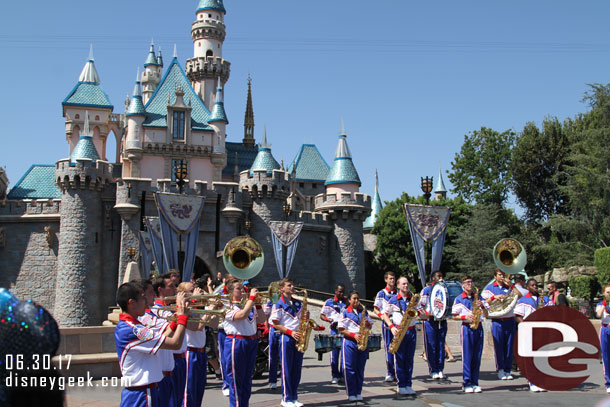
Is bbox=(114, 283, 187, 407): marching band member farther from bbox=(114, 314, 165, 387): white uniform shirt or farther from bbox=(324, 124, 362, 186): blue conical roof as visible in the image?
bbox=(324, 124, 362, 186): blue conical roof

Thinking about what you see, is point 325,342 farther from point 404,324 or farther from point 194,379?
point 194,379

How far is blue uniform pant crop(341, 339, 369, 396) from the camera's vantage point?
8.66 m

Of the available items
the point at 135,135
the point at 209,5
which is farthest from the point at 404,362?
the point at 209,5

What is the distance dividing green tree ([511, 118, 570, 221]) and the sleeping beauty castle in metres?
14.0

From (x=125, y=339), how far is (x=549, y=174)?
40.6 metres

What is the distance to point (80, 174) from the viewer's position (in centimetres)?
2891

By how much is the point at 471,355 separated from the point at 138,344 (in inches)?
253

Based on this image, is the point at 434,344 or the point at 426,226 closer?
the point at 434,344

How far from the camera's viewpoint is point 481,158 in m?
44.2

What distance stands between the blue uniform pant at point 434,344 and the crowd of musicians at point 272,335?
0.02m

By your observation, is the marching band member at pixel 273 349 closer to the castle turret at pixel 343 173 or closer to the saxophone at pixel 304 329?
the saxophone at pixel 304 329

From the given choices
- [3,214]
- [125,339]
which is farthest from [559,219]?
[125,339]

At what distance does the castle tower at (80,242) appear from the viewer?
2836cm

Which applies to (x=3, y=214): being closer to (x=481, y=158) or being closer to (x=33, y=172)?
(x=33, y=172)
